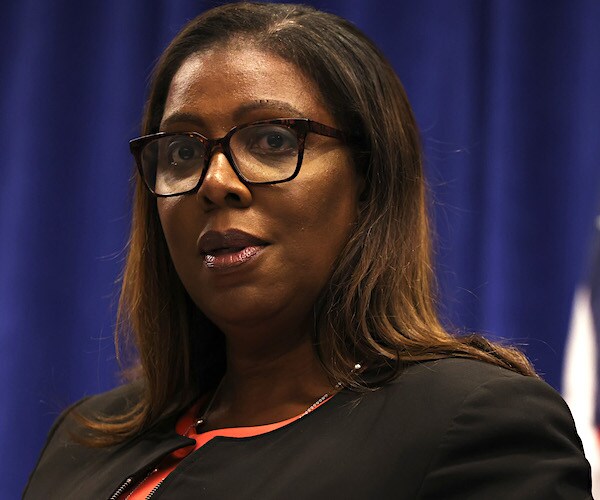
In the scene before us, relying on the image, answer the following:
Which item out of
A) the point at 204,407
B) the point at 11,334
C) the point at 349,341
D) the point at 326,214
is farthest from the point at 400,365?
the point at 11,334

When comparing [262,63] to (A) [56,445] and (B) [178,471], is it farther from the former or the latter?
(A) [56,445]

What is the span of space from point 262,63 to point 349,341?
1.13 ft

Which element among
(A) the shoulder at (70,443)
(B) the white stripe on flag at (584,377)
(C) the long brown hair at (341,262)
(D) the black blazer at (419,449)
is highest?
(C) the long brown hair at (341,262)

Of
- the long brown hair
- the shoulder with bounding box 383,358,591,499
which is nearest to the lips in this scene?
the long brown hair

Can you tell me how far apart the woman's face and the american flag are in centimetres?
48

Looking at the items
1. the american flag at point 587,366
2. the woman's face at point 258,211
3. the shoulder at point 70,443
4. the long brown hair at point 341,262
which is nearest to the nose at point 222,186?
the woman's face at point 258,211

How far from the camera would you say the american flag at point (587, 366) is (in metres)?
1.47

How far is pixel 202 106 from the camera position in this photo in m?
1.23

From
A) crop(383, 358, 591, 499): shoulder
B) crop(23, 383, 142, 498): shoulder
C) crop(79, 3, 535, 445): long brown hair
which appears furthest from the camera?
crop(23, 383, 142, 498): shoulder

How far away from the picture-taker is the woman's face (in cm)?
118

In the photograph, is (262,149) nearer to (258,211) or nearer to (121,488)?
(258,211)

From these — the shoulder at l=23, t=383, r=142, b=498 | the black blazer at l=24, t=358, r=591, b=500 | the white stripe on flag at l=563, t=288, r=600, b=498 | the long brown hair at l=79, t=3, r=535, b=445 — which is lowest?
the white stripe on flag at l=563, t=288, r=600, b=498

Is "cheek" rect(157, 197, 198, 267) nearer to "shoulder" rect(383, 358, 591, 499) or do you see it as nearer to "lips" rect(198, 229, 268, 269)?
"lips" rect(198, 229, 268, 269)

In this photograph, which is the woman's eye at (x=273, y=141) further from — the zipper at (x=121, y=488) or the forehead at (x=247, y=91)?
the zipper at (x=121, y=488)
